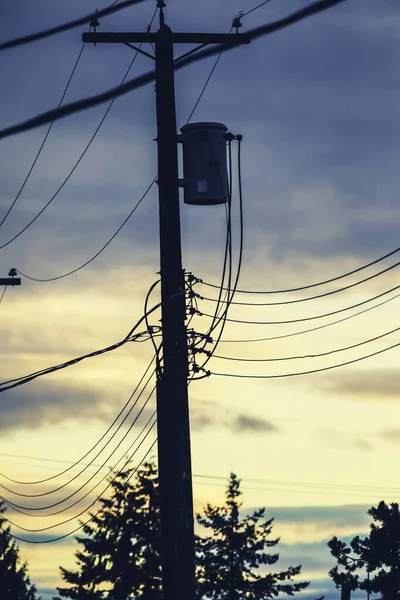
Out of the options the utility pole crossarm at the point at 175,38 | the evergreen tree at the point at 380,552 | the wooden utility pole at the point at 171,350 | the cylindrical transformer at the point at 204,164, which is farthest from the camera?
the evergreen tree at the point at 380,552

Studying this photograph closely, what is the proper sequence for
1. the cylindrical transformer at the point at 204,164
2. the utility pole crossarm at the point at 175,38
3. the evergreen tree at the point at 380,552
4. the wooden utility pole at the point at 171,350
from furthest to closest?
the evergreen tree at the point at 380,552
the utility pole crossarm at the point at 175,38
the cylindrical transformer at the point at 204,164
the wooden utility pole at the point at 171,350

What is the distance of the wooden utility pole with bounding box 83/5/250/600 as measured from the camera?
57.3ft

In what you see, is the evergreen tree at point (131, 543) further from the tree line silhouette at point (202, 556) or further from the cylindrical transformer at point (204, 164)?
the cylindrical transformer at point (204, 164)

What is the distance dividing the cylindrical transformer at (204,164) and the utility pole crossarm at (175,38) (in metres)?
1.55

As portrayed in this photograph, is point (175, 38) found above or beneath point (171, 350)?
above

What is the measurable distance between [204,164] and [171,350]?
305 centimetres

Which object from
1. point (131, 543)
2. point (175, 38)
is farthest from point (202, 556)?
point (175, 38)

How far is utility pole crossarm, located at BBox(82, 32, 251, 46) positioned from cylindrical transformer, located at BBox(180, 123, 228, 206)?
1.55 meters

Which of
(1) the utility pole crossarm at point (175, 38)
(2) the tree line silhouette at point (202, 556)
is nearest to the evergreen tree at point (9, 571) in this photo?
(2) the tree line silhouette at point (202, 556)

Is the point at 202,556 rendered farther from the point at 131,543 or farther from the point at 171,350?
the point at 171,350

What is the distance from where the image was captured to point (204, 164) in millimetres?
19625

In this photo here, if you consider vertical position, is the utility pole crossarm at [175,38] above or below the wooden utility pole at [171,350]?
above

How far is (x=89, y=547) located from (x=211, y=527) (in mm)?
14375

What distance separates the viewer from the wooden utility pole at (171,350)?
17469mm
